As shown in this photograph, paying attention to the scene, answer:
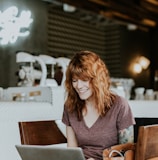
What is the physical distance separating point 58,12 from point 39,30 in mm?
1473

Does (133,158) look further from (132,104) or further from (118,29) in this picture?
(118,29)

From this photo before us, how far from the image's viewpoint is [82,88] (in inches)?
70.9

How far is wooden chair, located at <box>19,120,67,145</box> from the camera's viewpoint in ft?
6.48

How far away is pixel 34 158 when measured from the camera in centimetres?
150

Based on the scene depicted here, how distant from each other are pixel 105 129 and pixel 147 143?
35cm

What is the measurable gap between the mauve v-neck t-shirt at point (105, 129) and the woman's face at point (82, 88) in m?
0.12

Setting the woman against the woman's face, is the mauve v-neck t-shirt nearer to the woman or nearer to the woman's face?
the woman

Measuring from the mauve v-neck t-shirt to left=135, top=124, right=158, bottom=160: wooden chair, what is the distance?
0.84 ft

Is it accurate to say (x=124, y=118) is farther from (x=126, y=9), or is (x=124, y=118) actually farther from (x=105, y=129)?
(x=126, y=9)

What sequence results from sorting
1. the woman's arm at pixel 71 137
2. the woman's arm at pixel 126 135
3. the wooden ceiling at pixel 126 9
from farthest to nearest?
1. the wooden ceiling at pixel 126 9
2. the woman's arm at pixel 71 137
3. the woman's arm at pixel 126 135

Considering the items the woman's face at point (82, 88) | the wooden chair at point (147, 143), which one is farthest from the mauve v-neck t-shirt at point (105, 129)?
the wooden chair at point (147, 143)

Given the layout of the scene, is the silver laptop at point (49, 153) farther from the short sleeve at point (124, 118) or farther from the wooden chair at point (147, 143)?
the short sleeve at point (124, 118)

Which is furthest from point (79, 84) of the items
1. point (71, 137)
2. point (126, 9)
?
point (126, 9)

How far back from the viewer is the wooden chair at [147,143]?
1.45 metres
